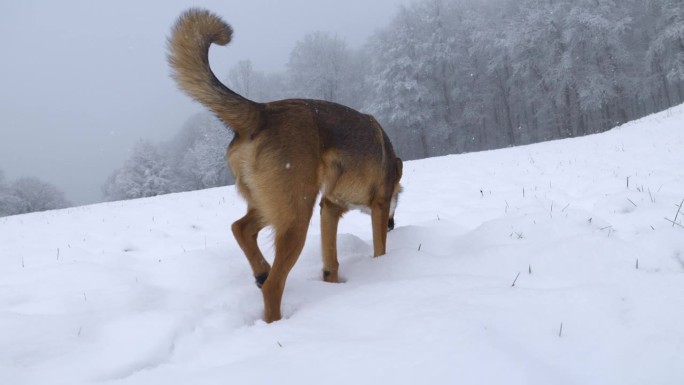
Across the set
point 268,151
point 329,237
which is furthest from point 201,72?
point 329,237

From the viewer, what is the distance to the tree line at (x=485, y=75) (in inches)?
987

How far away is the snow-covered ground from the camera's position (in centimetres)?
138

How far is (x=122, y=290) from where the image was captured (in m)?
2.37

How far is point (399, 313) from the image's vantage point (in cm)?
182

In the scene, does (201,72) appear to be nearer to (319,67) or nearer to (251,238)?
(251,238)

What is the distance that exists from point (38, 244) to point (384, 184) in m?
5.53

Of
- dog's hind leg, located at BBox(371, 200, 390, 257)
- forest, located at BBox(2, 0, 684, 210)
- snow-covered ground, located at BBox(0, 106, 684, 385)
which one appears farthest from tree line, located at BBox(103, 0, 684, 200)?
snow-covered ground, located at BBox(0, 106, 684, 385)

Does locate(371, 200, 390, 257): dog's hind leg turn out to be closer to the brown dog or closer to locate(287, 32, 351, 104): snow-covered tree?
the brown dog

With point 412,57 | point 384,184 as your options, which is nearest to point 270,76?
point 412,57

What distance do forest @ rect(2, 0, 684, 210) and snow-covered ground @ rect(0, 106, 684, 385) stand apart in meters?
25.7

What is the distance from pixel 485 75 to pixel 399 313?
32.9 m

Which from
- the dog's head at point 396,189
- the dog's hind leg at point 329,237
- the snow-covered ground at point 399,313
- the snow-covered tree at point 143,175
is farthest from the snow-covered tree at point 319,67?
the snow-covered ground at point 399,313

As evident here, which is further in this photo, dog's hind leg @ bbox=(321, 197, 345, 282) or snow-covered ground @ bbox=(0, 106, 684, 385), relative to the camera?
dog's hind leg @ bbox=(321, 197, 345, 282)

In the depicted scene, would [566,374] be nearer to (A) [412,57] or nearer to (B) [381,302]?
(B) [381,302]
